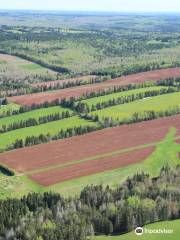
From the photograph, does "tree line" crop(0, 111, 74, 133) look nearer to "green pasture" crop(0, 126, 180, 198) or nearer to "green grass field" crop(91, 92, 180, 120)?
"green grass field" crop(91, 92, 180, 120)

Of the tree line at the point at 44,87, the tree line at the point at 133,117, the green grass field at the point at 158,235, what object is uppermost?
the green grass field at the point at 158,235

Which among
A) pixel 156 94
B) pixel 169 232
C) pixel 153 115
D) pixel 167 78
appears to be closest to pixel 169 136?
pixel 153 115

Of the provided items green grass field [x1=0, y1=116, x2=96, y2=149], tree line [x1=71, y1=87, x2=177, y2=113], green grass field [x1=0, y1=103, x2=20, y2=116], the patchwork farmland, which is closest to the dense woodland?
the patchwork farmland

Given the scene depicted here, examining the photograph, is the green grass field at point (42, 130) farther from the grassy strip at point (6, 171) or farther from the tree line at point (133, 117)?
the grassy strip at point (6, 171)

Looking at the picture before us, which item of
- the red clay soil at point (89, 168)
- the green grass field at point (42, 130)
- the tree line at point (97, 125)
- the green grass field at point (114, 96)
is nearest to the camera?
the red clay soil at point (89, 168)

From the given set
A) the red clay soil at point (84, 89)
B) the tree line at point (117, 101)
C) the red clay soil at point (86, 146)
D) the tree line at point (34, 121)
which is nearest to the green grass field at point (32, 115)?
the tree line at point (34, 121)

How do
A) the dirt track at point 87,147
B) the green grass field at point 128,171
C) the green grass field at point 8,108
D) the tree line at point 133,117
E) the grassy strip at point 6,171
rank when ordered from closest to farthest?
the green grass field at point 128,171
the grassy strip at point 6,171
the dirt track at point 87,147
the tree line at point 133,117
the green grass field at point 8,108
